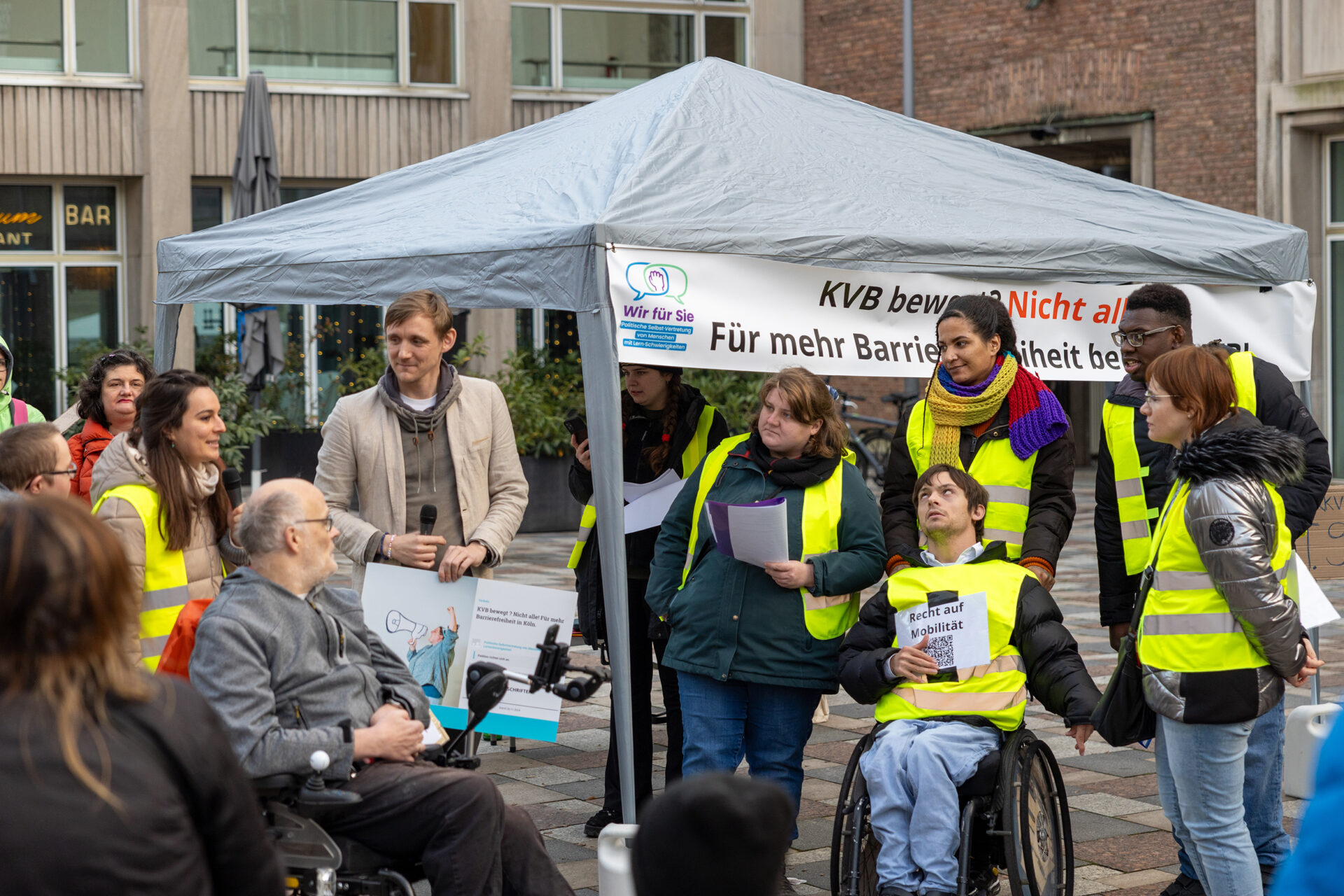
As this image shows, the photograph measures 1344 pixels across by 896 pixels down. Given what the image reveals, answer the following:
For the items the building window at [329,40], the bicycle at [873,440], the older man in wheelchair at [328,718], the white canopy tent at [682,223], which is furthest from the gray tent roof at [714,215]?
the building window at [329,40]

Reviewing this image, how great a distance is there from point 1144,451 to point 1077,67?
597 inches

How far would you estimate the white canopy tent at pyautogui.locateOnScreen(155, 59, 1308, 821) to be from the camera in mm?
4746

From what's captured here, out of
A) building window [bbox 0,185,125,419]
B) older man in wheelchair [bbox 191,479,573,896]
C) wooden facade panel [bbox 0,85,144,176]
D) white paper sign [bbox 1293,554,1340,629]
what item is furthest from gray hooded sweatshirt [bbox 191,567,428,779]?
wooden facade panel [bbox 0,85,144,176]

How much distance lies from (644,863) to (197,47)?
734 inches

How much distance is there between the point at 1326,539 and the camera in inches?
232

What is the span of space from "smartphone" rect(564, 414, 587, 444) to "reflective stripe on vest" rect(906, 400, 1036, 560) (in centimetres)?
124

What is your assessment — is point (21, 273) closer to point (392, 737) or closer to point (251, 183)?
point (251, 183)

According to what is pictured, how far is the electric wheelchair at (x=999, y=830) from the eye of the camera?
4125 mm

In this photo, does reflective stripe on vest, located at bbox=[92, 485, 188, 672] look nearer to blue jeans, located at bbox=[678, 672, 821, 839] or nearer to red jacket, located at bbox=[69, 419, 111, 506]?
red jacket, located at bbox=[69, 419, 111, 506]

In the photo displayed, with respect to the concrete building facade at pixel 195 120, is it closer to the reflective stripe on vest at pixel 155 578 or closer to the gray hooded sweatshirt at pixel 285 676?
the reflective stripe on vest at pixel 155 578

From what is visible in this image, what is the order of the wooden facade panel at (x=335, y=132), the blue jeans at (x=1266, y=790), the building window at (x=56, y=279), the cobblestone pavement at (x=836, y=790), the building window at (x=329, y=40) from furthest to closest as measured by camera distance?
1. the building window at (x=329, y=40)
2. the wooden facade panel at (x=335, y=132)
3. the building window at (x=56, y=279)
4. the cobblestone pavement at (x=836, y=790)
5. the blue jeans at (x=1266, y=790)

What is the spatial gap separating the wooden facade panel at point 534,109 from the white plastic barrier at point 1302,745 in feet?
50.8

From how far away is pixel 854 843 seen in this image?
423 cm

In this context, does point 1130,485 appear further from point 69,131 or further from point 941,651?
point 69,131
